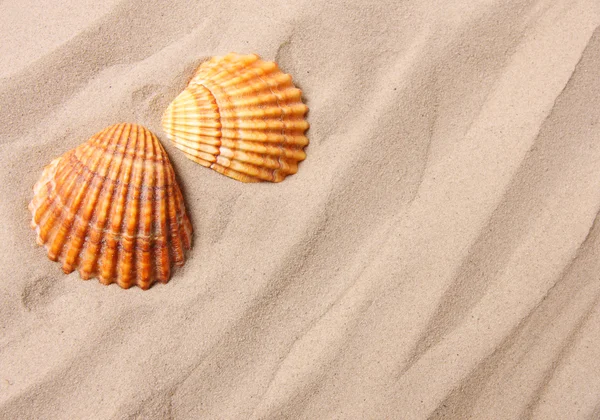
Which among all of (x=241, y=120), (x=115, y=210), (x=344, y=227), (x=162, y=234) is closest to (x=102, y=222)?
(x=115, y=210)

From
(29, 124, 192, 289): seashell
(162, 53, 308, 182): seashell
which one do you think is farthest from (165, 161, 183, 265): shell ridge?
(162, 53, 308, 182): seashell

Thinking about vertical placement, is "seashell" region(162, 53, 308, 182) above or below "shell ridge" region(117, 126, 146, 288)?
above

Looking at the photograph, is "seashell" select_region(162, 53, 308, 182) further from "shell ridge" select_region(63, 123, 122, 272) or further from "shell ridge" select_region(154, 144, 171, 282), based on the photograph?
"shell ridge" select_region(63, 123, 122, 272)

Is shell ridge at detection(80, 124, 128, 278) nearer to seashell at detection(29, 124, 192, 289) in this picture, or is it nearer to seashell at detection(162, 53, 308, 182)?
seashell at detection(29, 124, 192, 289)

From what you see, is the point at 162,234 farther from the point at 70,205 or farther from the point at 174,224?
the point at 70,205

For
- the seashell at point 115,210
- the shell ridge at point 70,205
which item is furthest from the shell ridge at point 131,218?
the shell ridge at point 70,205
